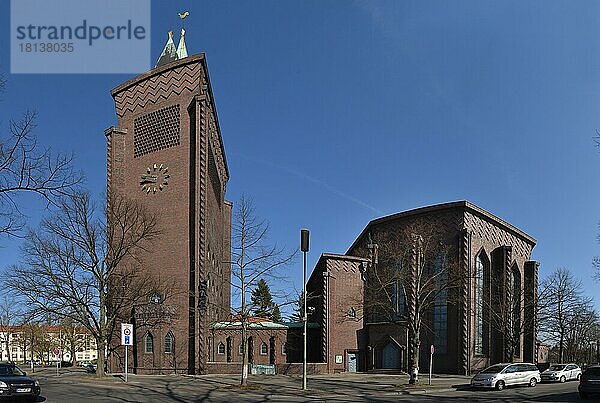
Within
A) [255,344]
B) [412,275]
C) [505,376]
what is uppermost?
[412,275]

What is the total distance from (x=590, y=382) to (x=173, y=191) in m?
38.3

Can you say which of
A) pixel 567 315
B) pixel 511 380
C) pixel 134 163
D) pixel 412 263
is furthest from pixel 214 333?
pixel 567 315

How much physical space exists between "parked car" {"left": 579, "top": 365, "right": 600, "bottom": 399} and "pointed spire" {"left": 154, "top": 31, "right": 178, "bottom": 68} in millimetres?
57037

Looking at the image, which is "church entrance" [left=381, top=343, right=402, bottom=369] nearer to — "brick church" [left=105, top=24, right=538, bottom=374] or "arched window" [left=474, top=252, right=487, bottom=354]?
"brick church" [left=105, top=24, right=538, bottom=374]

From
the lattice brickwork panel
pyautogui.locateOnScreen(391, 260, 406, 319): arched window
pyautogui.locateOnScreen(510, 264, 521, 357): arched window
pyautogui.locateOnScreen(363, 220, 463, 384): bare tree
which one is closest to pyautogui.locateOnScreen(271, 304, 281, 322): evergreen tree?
pyautogui.locateOnScreen(363, 220, 463, 384): bare tree

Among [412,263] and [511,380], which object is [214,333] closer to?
[412,263]

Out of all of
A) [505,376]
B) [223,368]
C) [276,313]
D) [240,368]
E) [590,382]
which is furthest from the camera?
[223,368]

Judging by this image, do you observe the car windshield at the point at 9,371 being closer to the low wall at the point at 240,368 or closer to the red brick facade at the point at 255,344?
the low wall at the point at 240,368

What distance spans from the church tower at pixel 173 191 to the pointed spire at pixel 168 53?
40.7ft

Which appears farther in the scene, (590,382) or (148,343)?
→ (148,343)

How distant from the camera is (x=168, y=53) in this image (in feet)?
243

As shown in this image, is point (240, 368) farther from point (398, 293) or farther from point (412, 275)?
point (398, 293)

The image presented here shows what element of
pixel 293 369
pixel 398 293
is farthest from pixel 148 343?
pixel 398 293

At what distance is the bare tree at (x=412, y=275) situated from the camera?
42.8m
